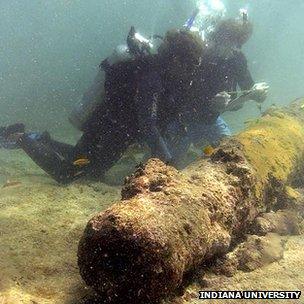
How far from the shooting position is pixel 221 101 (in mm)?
7270

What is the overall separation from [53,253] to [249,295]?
2067 millimetres

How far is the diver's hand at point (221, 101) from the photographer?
23.8 feet

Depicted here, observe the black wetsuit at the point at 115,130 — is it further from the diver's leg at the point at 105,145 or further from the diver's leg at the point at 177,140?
the diver's leg at the point at 177,140

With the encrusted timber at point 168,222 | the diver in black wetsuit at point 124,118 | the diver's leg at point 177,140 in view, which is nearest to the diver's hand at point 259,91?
the diver's leg at point 177,140

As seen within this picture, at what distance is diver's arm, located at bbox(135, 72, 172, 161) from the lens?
6145 mm

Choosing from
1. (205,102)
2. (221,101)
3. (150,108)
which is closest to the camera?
(150,108)

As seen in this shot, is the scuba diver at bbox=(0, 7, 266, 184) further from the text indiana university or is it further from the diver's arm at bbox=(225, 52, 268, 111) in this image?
the text indiana university

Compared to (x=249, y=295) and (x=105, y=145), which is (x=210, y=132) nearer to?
(x=105, y=145)

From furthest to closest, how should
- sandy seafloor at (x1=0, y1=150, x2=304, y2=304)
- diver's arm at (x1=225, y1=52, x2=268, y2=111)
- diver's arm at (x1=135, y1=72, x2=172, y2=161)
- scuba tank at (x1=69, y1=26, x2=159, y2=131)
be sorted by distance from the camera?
diver's arm at (x1=225, y1=52, x2=268, y2=111), scuba tank at (x1=69, y1=26, x2=159, y2=131), diver's arm at (x1=135, y1=72, x2=172, y2=161), sandy seafloor at (x1=0, y1=150, x2=304, y2=304)

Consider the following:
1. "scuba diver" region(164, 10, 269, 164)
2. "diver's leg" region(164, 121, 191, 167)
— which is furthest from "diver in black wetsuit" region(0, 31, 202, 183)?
"scuba diver" region(164, 10, 269, 164)

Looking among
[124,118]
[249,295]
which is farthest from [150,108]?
[249,295]

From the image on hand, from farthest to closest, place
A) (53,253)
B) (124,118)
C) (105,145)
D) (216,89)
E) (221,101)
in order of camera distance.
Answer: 1. (216,89)
2. (105,145)
3. (221,101)
4. (124,118)
5. (53,253)

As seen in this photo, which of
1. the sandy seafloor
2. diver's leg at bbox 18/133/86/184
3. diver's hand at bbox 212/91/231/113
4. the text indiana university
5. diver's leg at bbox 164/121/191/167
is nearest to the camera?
the text indiana university

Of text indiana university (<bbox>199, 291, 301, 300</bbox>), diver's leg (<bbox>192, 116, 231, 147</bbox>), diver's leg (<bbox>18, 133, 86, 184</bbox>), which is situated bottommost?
text indiana university (<bbox>199, 291, 301, 300</bbox>)
